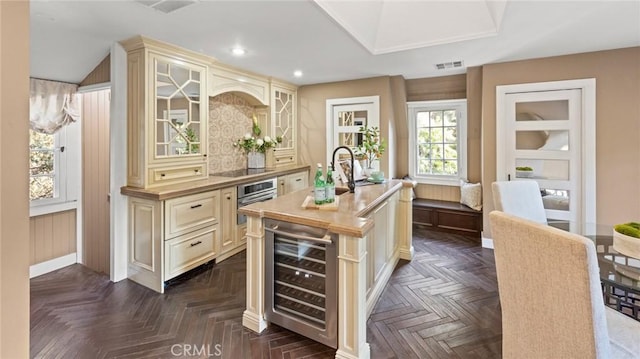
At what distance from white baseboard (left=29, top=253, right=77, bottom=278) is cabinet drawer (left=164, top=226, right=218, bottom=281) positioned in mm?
1683

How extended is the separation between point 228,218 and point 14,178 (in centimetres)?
307

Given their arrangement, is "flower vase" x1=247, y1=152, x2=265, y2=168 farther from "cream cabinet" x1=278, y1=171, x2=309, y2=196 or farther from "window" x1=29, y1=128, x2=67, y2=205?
"window" x1=29, y1=128, x2=67, y2=205

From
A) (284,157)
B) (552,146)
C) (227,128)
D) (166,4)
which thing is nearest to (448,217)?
(552,146)

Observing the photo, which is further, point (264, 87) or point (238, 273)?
point (264, 87)

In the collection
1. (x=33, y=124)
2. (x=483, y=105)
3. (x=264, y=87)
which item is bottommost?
(x=33, y=124)

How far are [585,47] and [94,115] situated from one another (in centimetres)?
583

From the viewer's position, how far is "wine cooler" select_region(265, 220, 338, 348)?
203cm

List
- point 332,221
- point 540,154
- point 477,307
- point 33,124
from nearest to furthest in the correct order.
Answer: point 332,221 < point 477,307 < point 33,124 < point 540,154

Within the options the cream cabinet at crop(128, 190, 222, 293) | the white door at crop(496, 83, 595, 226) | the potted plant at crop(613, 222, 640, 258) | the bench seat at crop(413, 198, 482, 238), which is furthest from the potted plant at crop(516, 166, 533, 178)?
the cream cabinet at crop(128, 190, 222, 293)

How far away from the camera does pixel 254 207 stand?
7.57ft

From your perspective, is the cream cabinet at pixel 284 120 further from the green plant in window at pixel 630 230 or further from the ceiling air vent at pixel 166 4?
the green plant in window at pixel 630 230

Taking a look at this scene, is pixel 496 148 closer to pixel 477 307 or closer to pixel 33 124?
pixel 477 307

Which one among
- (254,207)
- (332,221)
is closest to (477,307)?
(332,221)

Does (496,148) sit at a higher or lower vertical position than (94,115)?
lower
